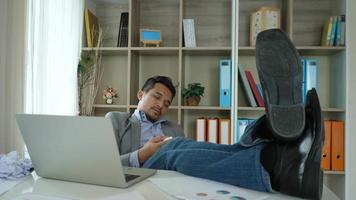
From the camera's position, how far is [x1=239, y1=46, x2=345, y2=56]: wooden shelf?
2170mm

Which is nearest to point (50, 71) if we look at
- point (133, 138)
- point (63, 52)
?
point (63, 52)

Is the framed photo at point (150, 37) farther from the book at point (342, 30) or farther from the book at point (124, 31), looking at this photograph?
the book at point (342, 30)

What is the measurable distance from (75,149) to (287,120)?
52 centimetres

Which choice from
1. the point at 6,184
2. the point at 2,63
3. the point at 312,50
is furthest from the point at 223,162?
the point at 312,50

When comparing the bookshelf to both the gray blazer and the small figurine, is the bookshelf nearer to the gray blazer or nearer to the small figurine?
the small figurine

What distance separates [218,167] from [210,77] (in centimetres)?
182

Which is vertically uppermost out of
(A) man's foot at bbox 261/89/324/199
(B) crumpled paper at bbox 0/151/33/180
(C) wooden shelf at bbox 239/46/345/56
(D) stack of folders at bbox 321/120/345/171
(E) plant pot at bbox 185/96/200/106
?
(C) wooden shelf at bbox 239/46/345/56

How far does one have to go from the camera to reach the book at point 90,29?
7.77 feet

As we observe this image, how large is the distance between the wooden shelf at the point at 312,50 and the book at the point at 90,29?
117 cm

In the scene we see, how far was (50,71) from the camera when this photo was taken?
6.49 ft

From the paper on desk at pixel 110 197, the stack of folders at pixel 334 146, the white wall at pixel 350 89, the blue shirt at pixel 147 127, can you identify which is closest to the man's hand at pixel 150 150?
the paper on desk at pixel 110 197

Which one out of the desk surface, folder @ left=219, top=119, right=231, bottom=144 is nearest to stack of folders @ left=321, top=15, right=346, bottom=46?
folder @ left=219, top=119, right=231, bottom=144

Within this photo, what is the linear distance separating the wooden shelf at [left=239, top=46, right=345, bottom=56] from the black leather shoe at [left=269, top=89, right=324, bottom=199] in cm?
145

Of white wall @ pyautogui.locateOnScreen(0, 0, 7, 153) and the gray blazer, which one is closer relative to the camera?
white wall @ pyautogui.locateOnScreen(0, 0, 7, 153)
